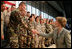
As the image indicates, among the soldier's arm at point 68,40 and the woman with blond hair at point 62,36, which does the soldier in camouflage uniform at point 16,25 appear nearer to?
the woman with blond hair at point 62,36

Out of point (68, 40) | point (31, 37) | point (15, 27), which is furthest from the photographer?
point (31, 37)

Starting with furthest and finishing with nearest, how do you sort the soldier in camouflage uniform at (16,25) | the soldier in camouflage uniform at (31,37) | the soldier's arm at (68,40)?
the soldier in camouflage uniform at (31,37)
the soldier in camouflage uniform at (16,25)
the soldier's arm at (68,40)

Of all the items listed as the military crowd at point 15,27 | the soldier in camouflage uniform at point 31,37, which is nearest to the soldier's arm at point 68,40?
the military crowd at point 15,27

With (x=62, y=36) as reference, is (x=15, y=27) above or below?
above

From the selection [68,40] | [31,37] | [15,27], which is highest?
[15,27]

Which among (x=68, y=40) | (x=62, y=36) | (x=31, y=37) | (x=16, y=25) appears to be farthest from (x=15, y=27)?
(x=68, y=40)

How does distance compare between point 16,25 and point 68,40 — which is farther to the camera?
point 16,25

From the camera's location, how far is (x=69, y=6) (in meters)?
5.86

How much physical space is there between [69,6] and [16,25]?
294 cm

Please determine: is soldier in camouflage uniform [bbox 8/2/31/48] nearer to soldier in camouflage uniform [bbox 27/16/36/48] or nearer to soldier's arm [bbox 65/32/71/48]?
soldier in camouflage uniform [bbox 27/16/36/48]

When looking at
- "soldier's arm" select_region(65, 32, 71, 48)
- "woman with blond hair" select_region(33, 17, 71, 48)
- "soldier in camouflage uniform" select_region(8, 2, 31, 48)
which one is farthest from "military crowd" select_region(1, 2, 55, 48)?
"soldier's arm" select_region(65, 32, 71, 48)

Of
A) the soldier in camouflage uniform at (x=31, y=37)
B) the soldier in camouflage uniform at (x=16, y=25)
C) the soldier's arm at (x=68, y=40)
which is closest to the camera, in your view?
the soldier's arm at (x=68, y=40)

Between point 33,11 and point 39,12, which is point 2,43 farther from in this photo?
point 39,12

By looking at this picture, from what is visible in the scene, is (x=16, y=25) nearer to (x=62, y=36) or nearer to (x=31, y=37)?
(x=31, y=37)
